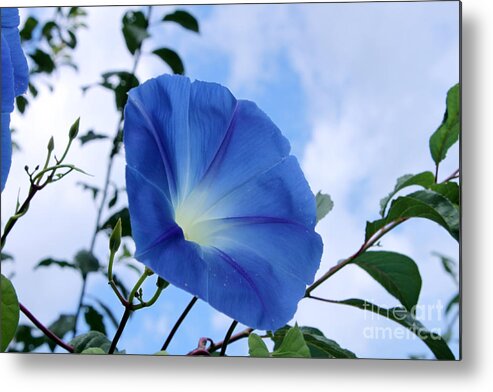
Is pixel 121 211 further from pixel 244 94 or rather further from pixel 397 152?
pixel 397 152

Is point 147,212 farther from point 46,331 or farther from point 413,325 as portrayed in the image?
point 413,325

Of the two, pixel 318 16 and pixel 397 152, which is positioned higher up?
pixel 318 16

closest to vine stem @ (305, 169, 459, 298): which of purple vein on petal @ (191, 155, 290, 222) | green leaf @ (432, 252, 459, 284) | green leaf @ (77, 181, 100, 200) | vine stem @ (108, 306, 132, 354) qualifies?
green leaf @ (432, 252, 459, 284)

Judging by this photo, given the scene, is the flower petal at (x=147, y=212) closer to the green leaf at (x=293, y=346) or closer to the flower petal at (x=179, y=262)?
the flower petal at (x=179, y=262)

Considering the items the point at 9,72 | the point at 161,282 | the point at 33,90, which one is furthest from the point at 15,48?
the point at 161,282

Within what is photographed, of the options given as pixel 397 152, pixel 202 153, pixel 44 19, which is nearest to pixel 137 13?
pixel 44 19

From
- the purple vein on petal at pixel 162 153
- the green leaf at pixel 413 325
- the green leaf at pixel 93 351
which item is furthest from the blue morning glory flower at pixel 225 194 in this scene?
the green leaf at pixel 93 351
